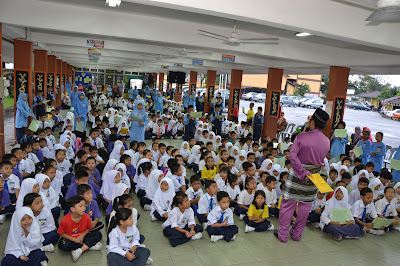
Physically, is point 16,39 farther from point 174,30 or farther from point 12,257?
point 12,257

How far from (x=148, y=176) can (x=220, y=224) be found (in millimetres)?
2102

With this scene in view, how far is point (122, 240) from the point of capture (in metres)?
4.04

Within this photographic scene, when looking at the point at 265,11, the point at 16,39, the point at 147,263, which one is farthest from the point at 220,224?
the point at 16,39

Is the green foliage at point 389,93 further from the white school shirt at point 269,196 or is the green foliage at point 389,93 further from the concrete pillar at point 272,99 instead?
the white school shirt at point 269,196

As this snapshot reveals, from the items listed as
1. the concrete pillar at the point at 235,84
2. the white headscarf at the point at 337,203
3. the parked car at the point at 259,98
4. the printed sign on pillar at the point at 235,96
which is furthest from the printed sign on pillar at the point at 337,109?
the parked car at the point at 259,98

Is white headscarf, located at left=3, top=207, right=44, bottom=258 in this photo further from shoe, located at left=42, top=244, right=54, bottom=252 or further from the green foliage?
the green foliage

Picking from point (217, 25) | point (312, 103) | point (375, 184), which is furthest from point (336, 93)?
point (312, 103)

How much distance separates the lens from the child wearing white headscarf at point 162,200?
5414 mm

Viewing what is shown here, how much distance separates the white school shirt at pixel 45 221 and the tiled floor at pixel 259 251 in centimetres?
33

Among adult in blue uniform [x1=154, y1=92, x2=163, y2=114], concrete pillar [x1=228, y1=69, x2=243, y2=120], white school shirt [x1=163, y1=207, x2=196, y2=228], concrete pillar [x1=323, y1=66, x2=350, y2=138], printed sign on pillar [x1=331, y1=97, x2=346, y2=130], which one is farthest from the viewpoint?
adult in blue uniform [x1=154, y1=92, x2=163, y2=114]

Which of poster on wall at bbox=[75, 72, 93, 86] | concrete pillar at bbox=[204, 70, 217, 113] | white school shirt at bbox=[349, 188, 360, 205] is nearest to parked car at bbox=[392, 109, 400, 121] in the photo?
concrete pillar at bbox=[204, 70, 217, 113]

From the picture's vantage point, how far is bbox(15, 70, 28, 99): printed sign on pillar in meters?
9.67

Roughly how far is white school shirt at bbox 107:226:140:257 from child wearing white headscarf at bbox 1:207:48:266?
0.87 meters

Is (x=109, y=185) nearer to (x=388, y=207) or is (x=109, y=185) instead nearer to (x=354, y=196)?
(x=354, y=196)
